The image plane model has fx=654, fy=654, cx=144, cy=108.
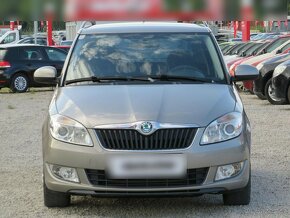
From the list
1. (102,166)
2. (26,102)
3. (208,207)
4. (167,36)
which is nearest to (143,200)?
(208,207)

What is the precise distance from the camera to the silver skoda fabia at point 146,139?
532 cm

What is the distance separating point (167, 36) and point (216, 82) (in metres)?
0.84

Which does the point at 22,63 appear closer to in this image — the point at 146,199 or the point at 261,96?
the point at 261,96

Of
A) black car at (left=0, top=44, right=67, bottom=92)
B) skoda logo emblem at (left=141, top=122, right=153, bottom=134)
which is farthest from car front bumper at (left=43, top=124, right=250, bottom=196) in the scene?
black car at (left=0, top=44, right=67, bottom=92)

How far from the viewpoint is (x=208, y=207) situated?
5973 mm

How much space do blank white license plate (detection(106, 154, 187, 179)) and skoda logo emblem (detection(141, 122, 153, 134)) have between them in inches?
8.0

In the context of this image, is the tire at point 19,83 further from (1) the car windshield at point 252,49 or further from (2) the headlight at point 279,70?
(2) the headlight at point 279,70

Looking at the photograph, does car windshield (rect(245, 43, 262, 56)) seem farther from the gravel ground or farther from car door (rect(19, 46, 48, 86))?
the gravel ground

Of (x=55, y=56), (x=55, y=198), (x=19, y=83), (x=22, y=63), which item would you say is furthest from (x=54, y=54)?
(x=55, y=198)

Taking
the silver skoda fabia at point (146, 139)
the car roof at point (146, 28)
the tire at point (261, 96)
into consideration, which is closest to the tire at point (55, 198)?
the silver skoda fabia at point (146, 139)

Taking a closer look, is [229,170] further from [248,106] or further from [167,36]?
[248,106]

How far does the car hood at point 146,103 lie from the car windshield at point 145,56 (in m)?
0.31

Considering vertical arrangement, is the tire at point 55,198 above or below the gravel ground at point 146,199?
above

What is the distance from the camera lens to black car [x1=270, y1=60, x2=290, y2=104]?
13.9 meters
